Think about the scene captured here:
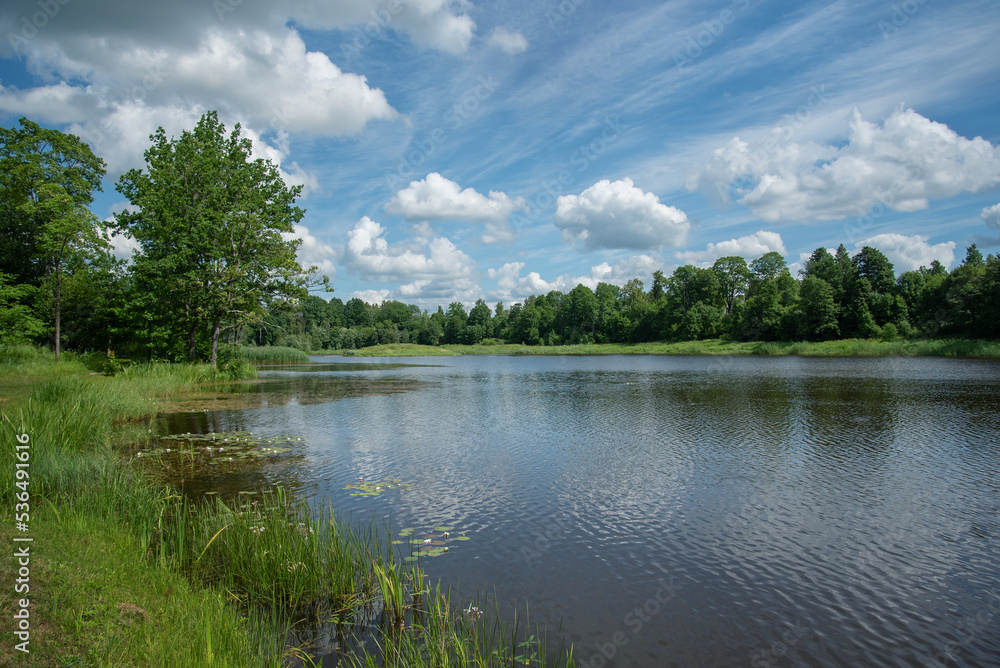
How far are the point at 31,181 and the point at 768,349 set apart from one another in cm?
8304

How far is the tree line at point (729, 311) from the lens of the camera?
66.4 metres

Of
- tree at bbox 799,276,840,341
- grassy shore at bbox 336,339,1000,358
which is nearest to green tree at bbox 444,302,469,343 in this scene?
grassy shore at bbox 336,339,1000,358

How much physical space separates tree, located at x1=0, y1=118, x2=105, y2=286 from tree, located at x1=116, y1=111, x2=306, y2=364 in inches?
256

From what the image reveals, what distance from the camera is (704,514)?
399 inches

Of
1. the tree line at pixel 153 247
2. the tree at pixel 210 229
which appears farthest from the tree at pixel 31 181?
the tree at pixel 210 229

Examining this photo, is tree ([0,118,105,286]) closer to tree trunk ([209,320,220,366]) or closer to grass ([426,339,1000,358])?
tree trunk ([209,320,220,366])

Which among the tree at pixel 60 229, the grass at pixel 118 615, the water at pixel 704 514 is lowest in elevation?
the water at pixel 704 514

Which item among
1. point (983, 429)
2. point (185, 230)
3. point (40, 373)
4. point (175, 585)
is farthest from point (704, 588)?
point (185, 230)

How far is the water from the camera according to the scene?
20.5ft

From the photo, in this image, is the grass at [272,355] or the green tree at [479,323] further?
the green tree at [479,323]

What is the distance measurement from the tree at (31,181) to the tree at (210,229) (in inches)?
256

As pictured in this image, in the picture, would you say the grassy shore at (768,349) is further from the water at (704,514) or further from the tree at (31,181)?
the tree at (31,181)

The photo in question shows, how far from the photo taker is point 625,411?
76.9 ft

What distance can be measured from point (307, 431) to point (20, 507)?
1201cm
